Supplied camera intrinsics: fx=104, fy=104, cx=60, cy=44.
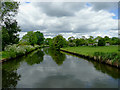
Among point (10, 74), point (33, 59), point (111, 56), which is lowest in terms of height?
point (33, 59)

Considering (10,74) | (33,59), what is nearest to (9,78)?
(10,74)

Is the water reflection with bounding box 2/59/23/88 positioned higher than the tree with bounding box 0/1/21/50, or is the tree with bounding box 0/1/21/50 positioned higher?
the tree with bounding box 0/1/21/50

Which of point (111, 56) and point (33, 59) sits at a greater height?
point (111, 56)

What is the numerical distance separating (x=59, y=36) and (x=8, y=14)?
27.7 m

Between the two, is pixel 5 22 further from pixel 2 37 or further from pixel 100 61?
pixel 100 61

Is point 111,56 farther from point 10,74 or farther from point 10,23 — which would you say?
point 10,23

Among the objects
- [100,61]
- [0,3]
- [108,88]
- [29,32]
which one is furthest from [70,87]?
[29,32]

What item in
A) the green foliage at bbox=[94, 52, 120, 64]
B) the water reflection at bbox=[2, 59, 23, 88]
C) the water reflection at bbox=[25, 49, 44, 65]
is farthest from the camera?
the water reflection at bbox=[25, 49, 44, 65]

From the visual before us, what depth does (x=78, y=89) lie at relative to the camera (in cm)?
621

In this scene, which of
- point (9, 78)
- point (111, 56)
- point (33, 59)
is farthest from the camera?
point (33, 59)

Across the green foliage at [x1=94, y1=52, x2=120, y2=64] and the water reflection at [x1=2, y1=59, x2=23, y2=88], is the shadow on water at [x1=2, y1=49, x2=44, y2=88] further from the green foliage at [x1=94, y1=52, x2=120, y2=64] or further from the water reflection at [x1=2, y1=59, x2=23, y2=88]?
the green foliage at [x1=94, y1=52, x2=120, y2=64]

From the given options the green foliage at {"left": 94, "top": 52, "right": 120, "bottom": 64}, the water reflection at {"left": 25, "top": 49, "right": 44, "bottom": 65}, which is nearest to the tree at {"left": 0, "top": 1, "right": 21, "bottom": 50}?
the water reflection at {"left": 25, "top": 49, "right": 44, "bottom": 65}

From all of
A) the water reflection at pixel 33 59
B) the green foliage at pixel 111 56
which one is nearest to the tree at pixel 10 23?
the water reflection at pixel 33 59

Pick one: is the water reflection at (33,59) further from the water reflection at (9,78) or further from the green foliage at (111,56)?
the green foliage at (111,56)
